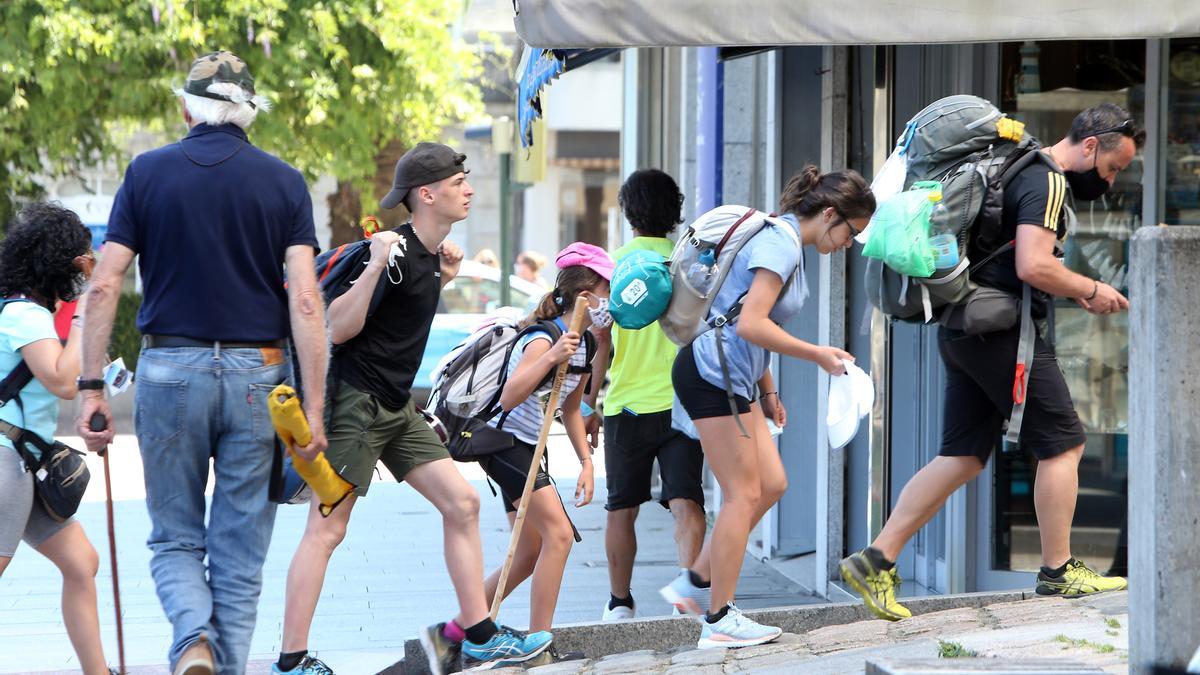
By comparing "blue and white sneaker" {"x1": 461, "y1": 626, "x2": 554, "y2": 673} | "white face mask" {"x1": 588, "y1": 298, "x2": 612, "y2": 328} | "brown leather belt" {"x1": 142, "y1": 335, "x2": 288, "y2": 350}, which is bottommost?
"blue and white sneaker" {"x1": 461, "y1": 626, "x2": 554, "y2": 673}

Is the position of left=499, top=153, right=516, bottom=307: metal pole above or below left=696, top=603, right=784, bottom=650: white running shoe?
above

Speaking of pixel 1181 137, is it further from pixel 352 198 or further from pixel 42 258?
pixel 352 198

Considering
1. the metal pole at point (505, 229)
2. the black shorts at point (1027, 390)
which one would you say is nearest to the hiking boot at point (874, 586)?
the black shorts at point (1027, 390)

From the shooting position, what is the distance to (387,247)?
5.26m

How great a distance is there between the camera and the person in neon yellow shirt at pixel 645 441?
656 centimetres

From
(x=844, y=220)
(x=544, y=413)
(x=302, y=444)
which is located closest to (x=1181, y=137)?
(x=844, y=220)

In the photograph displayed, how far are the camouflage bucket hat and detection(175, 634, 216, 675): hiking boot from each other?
157 centimetres

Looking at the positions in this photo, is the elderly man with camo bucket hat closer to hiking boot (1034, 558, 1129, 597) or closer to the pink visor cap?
the pink visor cap

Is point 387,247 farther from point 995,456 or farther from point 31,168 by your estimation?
point 31,168

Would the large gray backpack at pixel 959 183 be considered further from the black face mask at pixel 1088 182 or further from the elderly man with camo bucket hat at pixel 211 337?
the elderly man with camo bucket hat at pixel 211 337

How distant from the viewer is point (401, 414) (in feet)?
18.0

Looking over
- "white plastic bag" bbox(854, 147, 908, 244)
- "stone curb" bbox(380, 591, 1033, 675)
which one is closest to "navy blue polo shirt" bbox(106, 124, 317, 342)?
"stone curb" bbox(380, 591, 1033, 675)

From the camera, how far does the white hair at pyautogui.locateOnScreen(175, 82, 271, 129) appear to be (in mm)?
4773

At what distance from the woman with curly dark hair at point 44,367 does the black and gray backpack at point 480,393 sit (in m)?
1.30
